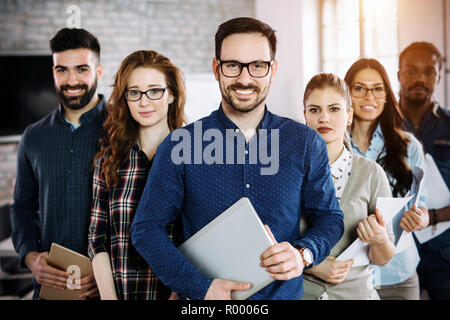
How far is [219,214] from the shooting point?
1.06 meters

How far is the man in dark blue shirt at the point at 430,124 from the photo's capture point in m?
1.32

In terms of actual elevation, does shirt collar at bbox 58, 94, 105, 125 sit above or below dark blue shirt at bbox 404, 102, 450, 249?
above

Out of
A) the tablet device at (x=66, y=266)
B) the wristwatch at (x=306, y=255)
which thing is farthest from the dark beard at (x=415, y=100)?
the tablet device at (x=66, y=266)

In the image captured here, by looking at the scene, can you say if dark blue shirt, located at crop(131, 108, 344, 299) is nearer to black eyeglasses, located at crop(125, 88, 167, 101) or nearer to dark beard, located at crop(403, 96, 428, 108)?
black eyeglasses, located at crop(125, 88, 167, 101)

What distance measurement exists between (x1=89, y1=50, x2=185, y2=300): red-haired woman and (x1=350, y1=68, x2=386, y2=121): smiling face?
0.58m

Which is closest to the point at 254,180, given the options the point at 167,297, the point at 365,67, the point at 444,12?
the point at 167,297

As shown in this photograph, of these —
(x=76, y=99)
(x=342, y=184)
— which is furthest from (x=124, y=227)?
(x=342, y=184)

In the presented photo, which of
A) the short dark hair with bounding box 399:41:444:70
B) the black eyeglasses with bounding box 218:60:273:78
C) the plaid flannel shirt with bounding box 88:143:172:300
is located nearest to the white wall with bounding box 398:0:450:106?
the short dark hair with bounding box 399:41:444:70

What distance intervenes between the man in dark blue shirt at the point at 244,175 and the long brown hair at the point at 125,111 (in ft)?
0.51

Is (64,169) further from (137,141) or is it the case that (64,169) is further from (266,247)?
(266,247)

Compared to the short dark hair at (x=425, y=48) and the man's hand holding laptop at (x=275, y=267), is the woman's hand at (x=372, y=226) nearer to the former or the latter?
the man's hand holding laptop at (x=275, y=267)

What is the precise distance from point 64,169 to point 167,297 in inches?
20.1

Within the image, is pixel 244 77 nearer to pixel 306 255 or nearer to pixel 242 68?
pixel 242 68

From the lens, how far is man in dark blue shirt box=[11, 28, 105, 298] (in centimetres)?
126
